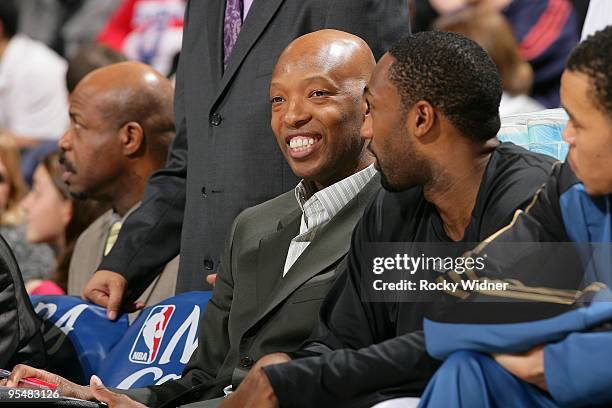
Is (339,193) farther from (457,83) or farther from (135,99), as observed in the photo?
(135,99)

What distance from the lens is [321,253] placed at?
10.1ft

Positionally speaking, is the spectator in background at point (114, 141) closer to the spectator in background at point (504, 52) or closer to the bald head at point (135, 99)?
the bald head at point (135, 99)

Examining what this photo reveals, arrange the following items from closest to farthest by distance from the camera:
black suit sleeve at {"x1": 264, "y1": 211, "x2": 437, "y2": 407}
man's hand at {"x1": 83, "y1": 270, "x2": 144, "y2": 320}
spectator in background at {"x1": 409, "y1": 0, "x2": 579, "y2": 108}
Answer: black suit sleeve at {"x1": 264, "y1": 211, "x2": 437, "y2": 407} → man's hand at {"x1": 83, "y1": 270, "x2": 144, "y2": 320} → spectator in background at {"x1": 409, "y1": 0, "x2": 579, "y2": 108}

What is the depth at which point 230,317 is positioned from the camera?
3.23 m

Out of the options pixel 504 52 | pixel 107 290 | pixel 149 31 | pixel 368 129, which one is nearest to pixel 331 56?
pixel 368 129

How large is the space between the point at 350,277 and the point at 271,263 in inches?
14.9

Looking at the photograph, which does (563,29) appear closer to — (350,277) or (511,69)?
(511,69)

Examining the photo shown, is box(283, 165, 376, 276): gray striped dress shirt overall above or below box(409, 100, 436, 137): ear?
below

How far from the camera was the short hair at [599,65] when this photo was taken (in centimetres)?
234

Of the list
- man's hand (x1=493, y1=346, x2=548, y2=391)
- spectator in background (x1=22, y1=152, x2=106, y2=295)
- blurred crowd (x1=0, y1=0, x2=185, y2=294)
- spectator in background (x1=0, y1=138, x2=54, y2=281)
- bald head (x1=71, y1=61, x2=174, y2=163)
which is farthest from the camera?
blurred crowd (x1=0, y1=0, x2=185, y2=294)

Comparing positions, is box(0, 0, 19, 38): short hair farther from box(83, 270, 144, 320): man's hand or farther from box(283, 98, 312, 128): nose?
box(283, 98, 312, 128): nose

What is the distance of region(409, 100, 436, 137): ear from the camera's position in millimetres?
2736

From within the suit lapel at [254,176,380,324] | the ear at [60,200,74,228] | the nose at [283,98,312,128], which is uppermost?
the nose at [283,98,312,128]

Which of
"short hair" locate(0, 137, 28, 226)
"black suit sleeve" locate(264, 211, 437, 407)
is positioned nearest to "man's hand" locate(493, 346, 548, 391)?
"black suit sleeve" locate(264, 211, 437, 407)
